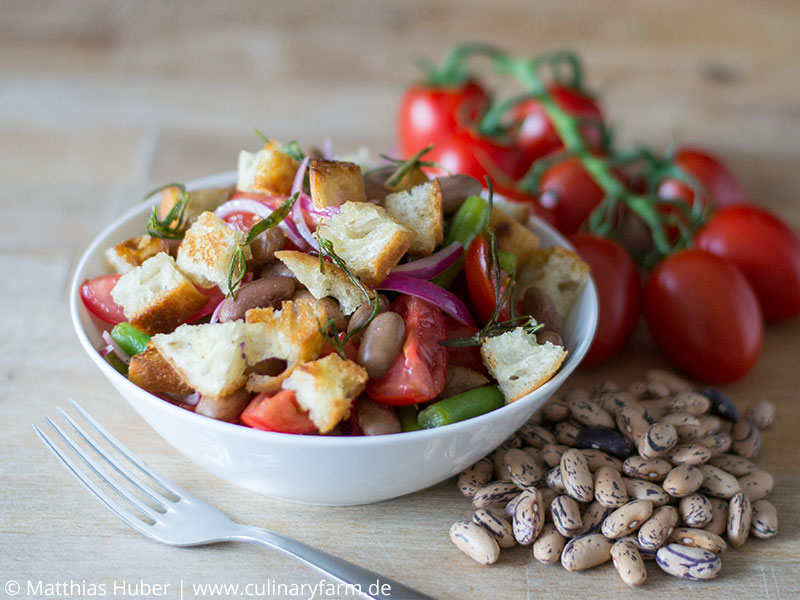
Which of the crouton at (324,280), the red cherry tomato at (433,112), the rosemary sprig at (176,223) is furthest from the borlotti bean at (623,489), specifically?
the red cherry tomato at (433,112)

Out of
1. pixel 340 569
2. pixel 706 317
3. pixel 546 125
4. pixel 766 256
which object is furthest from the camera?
pixel 546 125

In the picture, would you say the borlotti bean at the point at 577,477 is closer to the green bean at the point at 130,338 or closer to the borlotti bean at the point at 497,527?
the borlotti bean at the point at 497,527

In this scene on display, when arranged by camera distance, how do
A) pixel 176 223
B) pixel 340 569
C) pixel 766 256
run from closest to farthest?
pixel 340 569 < pixel 176 223 < pixel 766 256

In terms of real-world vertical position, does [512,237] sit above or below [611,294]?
above

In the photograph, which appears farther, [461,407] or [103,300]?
[103,300]

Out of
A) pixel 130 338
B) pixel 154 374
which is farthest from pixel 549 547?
pixel 130 338

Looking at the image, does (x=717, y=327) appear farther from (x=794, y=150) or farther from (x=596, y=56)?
(x=596, y=56)

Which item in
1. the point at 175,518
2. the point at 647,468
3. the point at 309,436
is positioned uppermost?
the point at 309,436

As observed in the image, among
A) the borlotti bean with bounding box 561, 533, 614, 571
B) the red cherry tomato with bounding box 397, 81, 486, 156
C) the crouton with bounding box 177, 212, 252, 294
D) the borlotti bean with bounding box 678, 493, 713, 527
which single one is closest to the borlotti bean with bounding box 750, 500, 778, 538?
the borlotti bean with bounding box 678, 493, 713, 527

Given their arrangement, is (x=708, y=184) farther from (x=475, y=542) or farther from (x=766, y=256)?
(x=475, y=542)
